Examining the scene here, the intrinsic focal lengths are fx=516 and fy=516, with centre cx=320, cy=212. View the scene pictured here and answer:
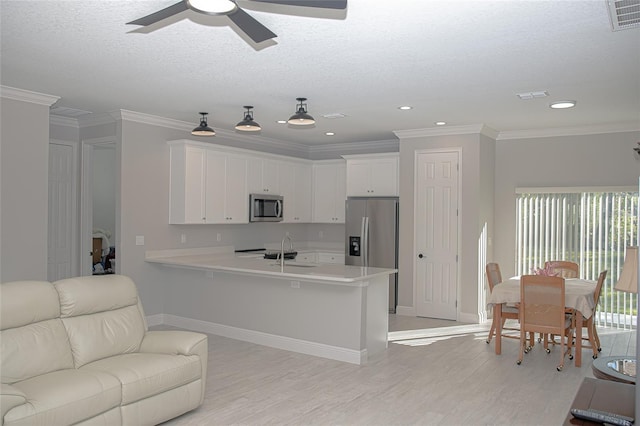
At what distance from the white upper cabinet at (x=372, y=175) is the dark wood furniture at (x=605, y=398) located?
4970mm

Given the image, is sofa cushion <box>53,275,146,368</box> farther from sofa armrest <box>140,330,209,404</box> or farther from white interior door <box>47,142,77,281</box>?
white interior door <box>47,142,77,281</box>

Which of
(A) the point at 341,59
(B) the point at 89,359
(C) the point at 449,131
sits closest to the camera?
(B) the point at 89,359

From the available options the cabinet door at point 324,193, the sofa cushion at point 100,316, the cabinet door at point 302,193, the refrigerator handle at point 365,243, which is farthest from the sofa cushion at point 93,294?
the cabinet door at point 324,193

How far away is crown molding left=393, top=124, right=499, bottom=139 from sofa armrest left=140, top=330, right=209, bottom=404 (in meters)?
4.43

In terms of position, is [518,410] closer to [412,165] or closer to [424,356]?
[424,356]

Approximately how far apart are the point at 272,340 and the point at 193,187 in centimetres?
230

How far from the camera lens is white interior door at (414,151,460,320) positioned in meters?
7.02

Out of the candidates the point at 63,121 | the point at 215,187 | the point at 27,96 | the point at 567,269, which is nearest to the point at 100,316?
the point at 27,96

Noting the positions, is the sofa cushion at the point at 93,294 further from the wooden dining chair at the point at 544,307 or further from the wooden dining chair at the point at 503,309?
the wooden dining chair at the point at 503,309

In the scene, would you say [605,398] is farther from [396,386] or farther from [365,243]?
[365,243]

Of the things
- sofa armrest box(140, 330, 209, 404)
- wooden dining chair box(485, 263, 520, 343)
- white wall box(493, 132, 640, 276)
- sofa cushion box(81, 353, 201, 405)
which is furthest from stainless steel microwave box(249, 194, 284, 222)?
sofa cushion box(81, 353, 201, 405)

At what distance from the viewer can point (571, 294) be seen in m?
4.99

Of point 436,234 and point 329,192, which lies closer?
point 436,234

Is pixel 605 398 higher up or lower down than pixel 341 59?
lower down
